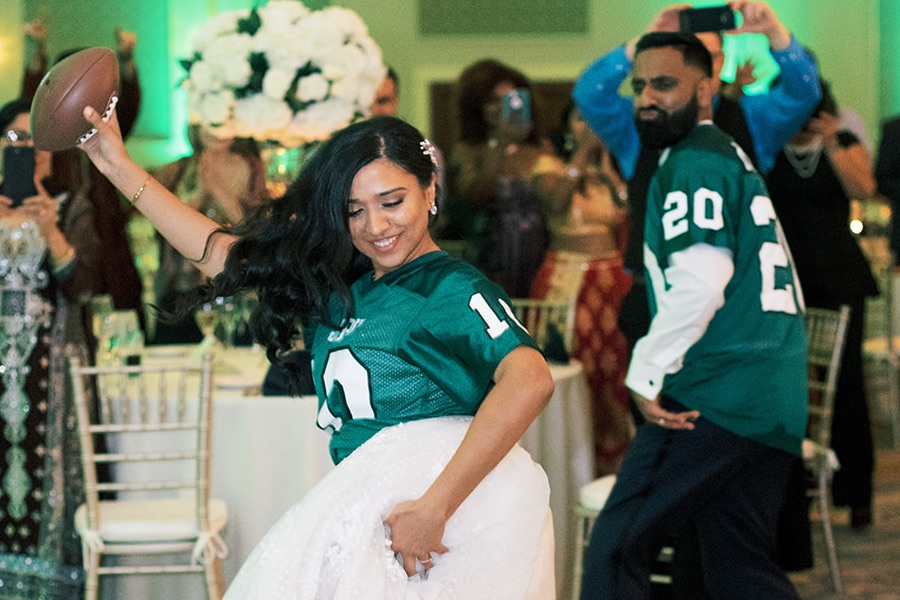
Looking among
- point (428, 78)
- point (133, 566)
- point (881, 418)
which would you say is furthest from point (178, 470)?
point (428, 78)

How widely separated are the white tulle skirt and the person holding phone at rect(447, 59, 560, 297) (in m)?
4.20

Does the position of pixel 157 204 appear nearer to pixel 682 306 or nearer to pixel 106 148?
pixel 106 148

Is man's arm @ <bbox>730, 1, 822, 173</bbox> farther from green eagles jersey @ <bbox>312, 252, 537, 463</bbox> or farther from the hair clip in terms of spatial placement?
green eagles jersey @ <bbox>312, 252, 537, 463</bbox>

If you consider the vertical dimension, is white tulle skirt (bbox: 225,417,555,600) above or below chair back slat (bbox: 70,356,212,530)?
above

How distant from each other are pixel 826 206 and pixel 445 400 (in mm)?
3366

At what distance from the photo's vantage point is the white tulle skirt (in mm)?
1810

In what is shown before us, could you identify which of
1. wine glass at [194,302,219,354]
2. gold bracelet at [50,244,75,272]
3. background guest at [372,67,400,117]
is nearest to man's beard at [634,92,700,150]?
wine glass at [194,302,219,354]

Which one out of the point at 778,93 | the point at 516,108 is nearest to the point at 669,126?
the point at 778,93

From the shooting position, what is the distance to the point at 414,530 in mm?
1790

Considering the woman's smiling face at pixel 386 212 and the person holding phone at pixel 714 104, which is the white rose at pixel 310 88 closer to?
the person holding phone at pixel 714 104

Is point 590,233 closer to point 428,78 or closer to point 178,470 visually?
point 178,470

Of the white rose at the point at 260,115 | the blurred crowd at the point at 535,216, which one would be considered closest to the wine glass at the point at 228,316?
the blurred crowd at the point at 535,216

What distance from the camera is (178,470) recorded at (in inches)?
146

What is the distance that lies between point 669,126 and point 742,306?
0.46 metres
